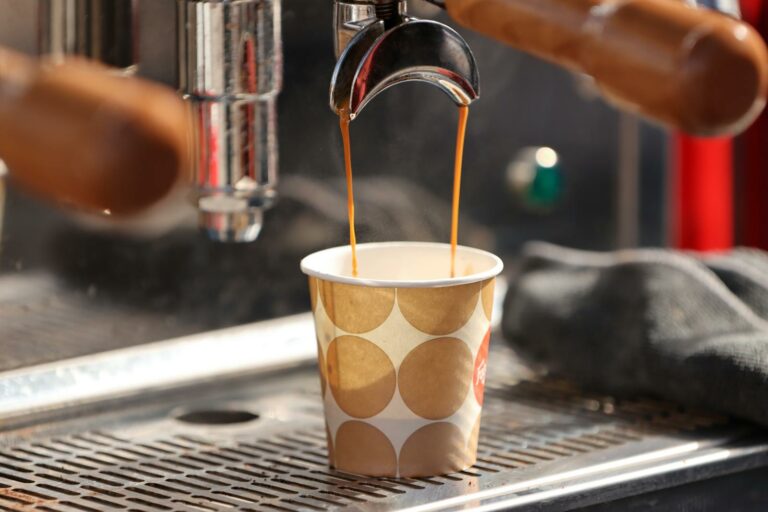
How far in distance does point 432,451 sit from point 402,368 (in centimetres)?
4

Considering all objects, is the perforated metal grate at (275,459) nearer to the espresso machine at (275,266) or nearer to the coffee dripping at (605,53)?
the espresso machine at (275,266)

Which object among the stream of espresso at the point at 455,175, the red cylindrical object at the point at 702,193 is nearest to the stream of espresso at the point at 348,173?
the stream of espresso at the point at 455,175

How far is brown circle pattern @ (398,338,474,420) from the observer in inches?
21.1

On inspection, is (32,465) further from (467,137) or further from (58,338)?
(467,137)

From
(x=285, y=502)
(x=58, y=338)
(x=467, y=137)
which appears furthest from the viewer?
(x=467, y=137)

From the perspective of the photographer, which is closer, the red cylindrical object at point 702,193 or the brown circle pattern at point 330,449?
the brown circle pattern at point 330,449

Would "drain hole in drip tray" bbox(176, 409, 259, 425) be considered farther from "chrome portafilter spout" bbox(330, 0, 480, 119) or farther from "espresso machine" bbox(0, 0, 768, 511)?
"chrome portafilter spout" bbox(330, 0, 480, 119)

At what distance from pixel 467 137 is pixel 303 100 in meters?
0.13

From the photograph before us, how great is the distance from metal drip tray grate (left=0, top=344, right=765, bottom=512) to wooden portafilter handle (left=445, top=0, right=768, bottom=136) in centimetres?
17

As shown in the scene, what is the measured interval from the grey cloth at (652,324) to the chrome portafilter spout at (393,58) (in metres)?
0.19

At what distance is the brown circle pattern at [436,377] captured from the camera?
54 centimetres

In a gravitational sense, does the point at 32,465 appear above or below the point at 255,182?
→ below

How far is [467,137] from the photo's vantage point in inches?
30.7

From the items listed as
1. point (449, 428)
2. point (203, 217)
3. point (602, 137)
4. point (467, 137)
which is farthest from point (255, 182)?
point (602, 137)
